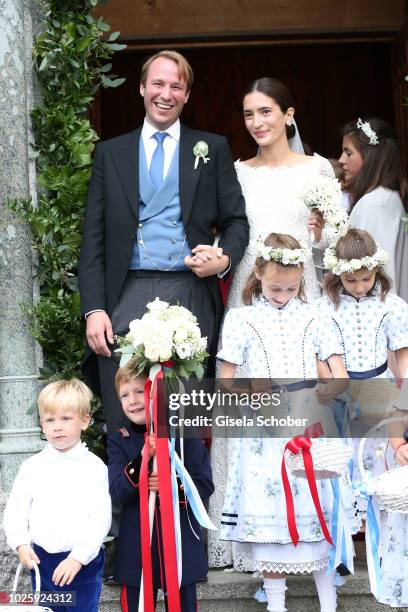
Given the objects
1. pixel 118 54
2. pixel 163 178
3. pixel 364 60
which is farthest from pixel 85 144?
pixel 364 60

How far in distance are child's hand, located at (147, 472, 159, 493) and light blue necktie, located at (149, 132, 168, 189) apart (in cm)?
144

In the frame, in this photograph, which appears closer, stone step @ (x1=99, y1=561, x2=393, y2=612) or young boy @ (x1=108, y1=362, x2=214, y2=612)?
young boy @ (x1=108, y1=362, x2=214, y2=612)

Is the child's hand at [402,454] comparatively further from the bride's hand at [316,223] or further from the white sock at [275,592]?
the bride's hand at [316,223]

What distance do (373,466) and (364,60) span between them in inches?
198

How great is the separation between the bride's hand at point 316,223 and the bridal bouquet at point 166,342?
1162 mm

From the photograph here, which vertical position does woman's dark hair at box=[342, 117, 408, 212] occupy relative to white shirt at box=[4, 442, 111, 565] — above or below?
above

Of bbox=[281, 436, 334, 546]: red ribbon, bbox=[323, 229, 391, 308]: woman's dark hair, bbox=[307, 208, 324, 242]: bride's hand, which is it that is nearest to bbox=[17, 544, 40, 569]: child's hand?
bbox=[281, 436, 334, 546]: red ribbon

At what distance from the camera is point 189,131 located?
5.05 meters

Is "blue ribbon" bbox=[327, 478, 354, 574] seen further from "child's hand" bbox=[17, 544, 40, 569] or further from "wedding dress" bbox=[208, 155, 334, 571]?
"child's hand" bbox=[17, 544, 40, 569]

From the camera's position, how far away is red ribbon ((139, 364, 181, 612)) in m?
3.91

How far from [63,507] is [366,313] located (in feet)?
5.57

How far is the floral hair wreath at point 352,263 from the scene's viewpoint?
4.65 meters

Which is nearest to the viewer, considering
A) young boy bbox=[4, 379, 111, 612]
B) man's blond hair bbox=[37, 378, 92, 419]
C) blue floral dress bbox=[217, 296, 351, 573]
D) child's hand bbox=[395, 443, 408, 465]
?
young boy bbox=[4, 379, 111, 612]

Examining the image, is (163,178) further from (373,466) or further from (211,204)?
(373,466)
